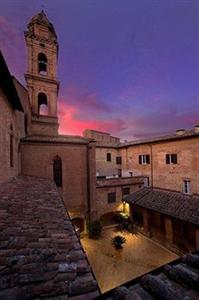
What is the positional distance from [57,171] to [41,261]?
1325 centimetres

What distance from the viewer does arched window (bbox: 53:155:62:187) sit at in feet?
49.8

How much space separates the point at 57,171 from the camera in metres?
15.3

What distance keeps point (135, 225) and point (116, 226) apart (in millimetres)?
2035

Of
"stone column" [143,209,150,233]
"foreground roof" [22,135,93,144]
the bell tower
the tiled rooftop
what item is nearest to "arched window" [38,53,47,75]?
the bell tower

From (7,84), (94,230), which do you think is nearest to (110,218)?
(94,230)

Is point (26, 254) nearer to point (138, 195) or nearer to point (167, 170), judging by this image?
point (138, 195)

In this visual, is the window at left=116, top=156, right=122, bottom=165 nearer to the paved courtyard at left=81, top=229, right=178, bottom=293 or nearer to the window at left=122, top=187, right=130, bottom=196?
the window at left=122, top=187, right=130, bottom=196

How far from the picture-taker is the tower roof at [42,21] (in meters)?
19.4

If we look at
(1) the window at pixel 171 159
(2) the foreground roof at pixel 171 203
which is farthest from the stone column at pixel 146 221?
(1) the window at pixel 171 159

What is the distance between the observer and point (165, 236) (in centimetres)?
1408

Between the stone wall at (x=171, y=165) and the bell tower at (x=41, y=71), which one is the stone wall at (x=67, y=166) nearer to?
the bell tower at (x=41, y=71)

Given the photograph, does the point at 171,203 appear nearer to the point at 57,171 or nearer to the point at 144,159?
the point at 144,159

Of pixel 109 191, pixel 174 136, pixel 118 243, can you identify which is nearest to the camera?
pixel 118 243

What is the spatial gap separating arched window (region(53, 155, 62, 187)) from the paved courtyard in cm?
558
